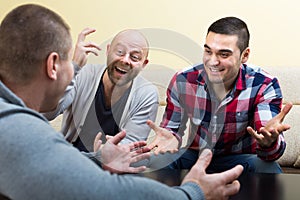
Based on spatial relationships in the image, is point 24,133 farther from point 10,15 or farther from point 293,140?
point 293,140

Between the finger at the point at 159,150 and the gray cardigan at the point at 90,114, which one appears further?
the gray cardigan at the point at 90,114

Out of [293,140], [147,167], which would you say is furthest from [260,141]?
[293,140]

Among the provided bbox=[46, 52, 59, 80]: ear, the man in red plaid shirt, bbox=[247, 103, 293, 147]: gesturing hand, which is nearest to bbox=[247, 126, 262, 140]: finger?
bbox=[247, 103, 293, 147]: gesturing hand

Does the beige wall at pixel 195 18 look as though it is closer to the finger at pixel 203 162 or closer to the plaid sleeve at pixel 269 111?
the plaid sleeve at pixel 269 111

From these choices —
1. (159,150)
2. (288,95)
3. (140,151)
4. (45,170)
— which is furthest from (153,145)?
(288,95)

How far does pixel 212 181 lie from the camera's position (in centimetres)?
80

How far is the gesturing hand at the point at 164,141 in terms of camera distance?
1545mm

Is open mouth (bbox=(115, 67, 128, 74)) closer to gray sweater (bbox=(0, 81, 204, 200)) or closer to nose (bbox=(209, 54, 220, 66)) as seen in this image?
nose (bbox=(209, 54, 220, 66))

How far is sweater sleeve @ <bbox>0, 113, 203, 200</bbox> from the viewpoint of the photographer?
1.98ft

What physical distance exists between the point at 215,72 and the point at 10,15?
3.80 feet

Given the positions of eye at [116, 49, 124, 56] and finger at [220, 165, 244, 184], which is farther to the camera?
eye at [116, 49, 124, 56]

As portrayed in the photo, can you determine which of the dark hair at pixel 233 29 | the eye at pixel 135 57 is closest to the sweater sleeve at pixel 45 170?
the eye at pixel 135 57

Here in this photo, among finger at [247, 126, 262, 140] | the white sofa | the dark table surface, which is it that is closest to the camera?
the dark table surface

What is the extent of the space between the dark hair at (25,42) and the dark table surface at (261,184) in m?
0.50
